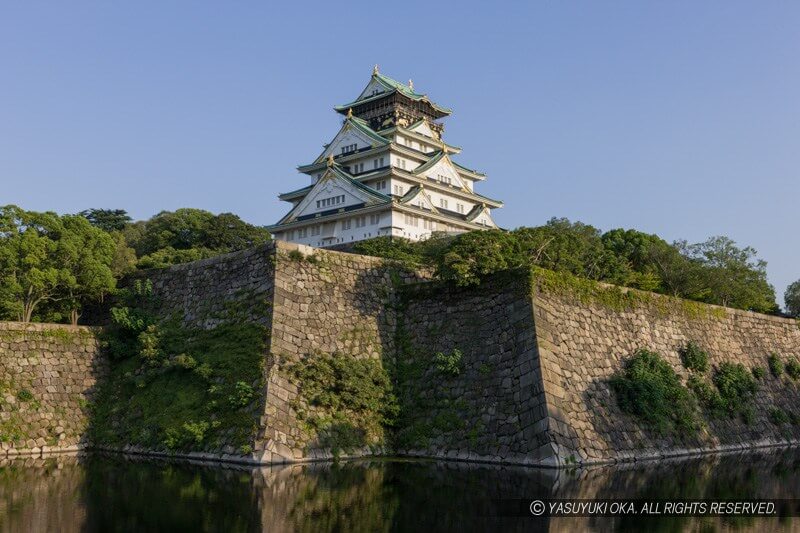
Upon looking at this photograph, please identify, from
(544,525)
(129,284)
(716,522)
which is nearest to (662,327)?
(716,522)

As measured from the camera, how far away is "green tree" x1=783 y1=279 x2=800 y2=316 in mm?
51062

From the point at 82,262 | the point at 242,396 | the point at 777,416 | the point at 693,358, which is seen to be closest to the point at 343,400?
the point at 242,396

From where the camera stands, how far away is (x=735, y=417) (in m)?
24.2

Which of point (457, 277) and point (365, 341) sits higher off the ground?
point (457, 277)

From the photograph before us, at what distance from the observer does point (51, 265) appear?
22.5 m

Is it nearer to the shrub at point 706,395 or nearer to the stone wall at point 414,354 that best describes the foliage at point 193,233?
the stone wall at point 414,354

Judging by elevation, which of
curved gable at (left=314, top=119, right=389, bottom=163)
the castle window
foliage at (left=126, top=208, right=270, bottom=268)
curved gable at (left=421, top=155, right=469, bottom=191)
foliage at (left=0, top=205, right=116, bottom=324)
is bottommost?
foliage at (left=0, top=205, right=116, bottom=324)

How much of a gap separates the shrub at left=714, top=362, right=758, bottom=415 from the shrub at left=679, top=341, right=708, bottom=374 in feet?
2.75

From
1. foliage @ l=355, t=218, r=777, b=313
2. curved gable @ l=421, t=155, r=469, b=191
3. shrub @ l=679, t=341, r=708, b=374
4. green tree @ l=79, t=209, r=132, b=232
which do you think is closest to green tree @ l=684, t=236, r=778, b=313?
foliage @ l=355, t=218, r=777, b=313

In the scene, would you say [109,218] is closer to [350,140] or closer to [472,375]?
[350,140]

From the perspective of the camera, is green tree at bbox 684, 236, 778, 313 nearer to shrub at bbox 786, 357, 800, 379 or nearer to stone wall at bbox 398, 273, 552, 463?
shrub at bbox 786, 357, 800, 379

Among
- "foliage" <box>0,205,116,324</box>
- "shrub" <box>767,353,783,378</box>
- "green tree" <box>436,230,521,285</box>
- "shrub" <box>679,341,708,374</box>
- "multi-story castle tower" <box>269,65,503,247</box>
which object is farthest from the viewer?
"multi-story castle tower" <box>269,65,503,247</box>

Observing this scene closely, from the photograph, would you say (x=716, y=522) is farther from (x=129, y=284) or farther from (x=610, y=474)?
(x=129, y=284)

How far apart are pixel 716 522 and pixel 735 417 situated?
1322cm
